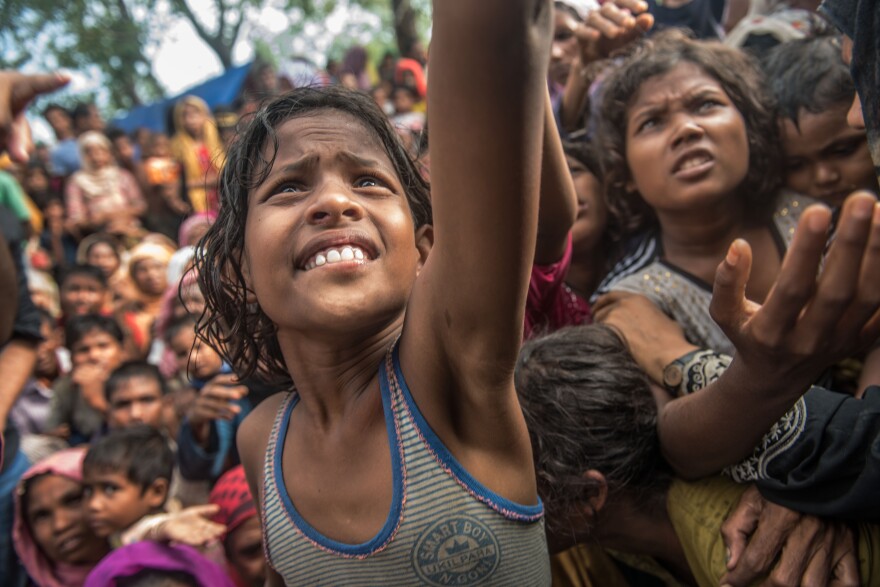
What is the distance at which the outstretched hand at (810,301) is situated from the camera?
3.28 feet

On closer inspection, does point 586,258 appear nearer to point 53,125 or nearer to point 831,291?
point 831,291

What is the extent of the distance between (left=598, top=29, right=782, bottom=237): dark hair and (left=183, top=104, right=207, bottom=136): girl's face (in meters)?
6.82

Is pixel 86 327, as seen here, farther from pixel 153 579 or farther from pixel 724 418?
pixel 724 418

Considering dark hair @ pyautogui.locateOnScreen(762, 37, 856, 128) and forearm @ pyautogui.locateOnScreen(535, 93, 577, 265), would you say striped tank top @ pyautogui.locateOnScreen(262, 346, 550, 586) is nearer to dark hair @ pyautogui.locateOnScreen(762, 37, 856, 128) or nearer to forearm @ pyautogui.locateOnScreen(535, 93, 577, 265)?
forearm @ pyautogui.locateOnScreen(535, 93, 577, 265)

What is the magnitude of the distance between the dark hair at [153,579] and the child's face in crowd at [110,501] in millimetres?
611

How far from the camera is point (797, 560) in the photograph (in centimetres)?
136

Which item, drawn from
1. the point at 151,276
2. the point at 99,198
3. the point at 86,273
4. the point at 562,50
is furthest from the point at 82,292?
the point at 562,50

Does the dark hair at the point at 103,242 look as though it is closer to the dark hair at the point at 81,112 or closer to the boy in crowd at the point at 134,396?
the boy in crowd at the point at 134,396

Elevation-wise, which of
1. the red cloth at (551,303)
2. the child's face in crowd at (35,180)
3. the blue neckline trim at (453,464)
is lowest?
the child's face in crowd at (35,180)

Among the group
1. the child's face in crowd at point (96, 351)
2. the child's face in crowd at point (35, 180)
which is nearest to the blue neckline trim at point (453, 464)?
the child's face in crowd at point (96, 351)

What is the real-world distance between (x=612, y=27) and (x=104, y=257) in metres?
5.55

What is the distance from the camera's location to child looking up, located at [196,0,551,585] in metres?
0.88

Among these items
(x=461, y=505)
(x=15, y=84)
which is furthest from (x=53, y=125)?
(x=461, y=505)

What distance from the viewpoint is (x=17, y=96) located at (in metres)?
1.76
